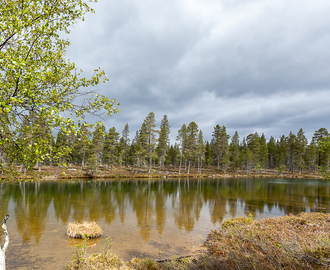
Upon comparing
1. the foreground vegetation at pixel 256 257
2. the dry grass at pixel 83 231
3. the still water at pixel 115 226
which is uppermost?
the foreground vegetation at pixel 256 257

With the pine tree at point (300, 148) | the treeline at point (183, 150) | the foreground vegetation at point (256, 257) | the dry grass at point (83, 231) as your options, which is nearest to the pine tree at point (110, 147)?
the treeline at point (183, 150)

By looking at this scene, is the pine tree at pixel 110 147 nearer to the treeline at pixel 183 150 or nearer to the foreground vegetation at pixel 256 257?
the treeline at pixel 183 150

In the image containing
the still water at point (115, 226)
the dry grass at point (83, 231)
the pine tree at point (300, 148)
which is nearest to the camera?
the still water at point (115, 226)

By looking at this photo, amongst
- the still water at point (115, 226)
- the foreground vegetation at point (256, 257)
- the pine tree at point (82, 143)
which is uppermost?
the pine tree at point (82, 143)

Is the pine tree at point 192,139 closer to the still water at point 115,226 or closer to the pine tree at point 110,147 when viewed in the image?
the pine tree at point 110,147

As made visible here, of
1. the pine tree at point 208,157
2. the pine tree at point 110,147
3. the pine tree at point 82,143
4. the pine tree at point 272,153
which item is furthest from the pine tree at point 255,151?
the pine tree at point 82,143

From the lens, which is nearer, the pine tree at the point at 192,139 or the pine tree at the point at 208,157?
the pine tree at the point at 192,139

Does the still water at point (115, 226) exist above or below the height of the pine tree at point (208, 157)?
below

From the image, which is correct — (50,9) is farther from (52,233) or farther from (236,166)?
(236,166)

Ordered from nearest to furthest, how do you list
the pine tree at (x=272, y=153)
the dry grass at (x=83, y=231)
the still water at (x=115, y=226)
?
the still water at (x=115, y=226) < the dry grass at (x=83, y=231) < the pine tree at (x=272, y=153)

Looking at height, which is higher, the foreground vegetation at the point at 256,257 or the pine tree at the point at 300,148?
the pine tree at the point at 300,148

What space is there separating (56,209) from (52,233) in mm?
6948

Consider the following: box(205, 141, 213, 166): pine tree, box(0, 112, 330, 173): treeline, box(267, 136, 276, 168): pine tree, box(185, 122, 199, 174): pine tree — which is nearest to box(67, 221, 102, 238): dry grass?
box(0, 112, 330, 173): treeline

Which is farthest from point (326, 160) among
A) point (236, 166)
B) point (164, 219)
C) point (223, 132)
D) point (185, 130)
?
point (164, 219)
